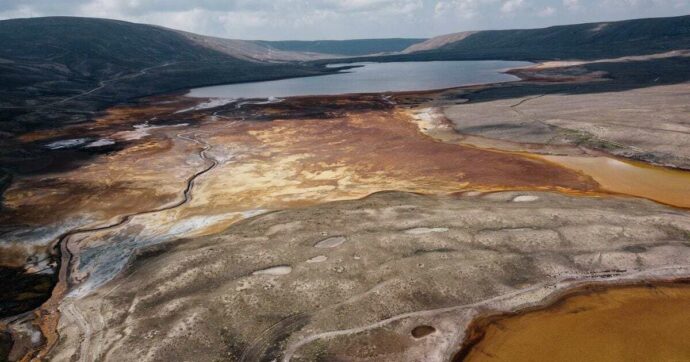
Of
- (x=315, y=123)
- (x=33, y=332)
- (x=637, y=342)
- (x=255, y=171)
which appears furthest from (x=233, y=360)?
(x=315, y=123)

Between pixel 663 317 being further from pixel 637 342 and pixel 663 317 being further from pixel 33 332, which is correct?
pixel 33 332

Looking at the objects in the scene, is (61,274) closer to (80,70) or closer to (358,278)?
(358,278)

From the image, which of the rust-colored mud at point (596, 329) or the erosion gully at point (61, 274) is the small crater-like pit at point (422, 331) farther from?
the erosion gully at point (61, 274)

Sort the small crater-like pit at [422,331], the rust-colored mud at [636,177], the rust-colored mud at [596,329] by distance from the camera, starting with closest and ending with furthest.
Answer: the rust-colored mud at [596,329]
the small crater-like pit at [422,331]
the rust-colored mud at [636,177]

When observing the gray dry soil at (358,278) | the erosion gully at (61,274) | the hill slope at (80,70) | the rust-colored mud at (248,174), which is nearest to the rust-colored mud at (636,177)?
the rust-colored mud at (248,174)

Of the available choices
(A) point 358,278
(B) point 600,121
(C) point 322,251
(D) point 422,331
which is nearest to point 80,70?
(B) point 600,121

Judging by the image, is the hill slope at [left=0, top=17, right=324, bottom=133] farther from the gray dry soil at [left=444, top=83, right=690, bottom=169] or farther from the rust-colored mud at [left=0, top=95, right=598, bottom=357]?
the gray dry soil at [left=444, top=83, right=690, bottom=169]

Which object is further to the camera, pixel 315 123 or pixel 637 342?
pixel 315 123
